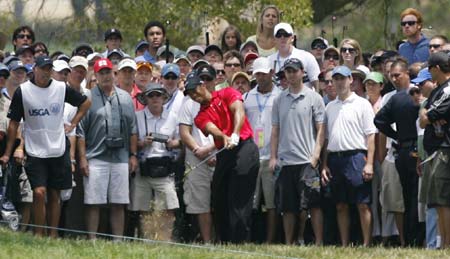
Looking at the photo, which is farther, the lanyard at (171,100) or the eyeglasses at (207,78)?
the lanyard at (171,100)

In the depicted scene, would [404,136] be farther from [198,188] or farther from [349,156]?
[198,188]

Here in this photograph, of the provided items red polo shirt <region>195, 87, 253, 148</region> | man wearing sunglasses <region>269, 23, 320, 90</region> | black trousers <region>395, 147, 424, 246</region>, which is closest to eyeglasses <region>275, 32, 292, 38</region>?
man wearing sunglasses <region>269, 23, 320, 90</region>

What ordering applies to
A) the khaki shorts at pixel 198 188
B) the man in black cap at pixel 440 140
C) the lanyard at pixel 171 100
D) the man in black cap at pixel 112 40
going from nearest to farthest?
the man in black cap at pixel 440 140
the khaki shorts at pixel 198 188
the lanyard at pixel 171 100
the man in black cap at pixel 112 40

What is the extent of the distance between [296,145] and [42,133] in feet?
10.3

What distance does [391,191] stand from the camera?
19.3 metres

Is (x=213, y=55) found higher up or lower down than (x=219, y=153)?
higher up

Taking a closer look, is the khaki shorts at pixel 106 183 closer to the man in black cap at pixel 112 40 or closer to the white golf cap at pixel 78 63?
the white golf cap at pixel 78 63

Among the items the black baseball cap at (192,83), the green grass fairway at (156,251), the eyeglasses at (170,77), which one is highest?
the eyeglasses at (170,77)

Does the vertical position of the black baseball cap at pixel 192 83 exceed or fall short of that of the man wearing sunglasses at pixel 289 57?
it falls short

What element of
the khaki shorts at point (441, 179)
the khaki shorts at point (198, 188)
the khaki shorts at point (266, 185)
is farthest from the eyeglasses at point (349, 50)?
the khaki shorts at point (441, 179)

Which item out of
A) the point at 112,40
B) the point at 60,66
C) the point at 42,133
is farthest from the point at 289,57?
the point at 42,133

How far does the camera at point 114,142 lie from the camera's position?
1936 cm

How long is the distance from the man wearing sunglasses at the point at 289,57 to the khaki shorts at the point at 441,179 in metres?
3.62

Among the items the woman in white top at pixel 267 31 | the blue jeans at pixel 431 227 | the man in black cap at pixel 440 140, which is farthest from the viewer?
the woman in white top at pixel 267 31
